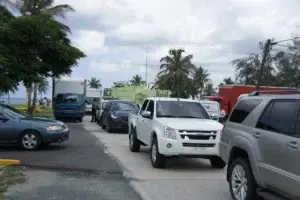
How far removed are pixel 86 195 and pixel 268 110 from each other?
11.1 ft

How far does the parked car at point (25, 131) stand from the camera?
13406 millimetres

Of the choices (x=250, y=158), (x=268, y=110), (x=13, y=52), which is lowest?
(x=250, y=158)

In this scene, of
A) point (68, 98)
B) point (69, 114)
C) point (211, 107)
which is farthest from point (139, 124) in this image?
point (68, 98)

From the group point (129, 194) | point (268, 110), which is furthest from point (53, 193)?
point (268, 110)

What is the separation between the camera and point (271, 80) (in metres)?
49.4

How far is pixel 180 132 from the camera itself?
10617mm

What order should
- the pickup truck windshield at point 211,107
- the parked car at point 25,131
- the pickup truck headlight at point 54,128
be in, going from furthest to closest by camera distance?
the pickup truck windshield at point 211,107
the pickup truck headlight at point 54,128
the parked car at point 25,131

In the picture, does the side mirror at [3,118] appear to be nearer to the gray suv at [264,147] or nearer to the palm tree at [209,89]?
the gray suv at [264,147]

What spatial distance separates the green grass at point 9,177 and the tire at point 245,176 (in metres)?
3.80

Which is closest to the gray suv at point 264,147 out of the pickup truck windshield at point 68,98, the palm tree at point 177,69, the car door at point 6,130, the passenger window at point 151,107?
the passenger window at point 151,107

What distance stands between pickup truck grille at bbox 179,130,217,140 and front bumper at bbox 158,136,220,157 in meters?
0.08

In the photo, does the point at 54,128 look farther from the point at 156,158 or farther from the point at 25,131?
the point at 156,158

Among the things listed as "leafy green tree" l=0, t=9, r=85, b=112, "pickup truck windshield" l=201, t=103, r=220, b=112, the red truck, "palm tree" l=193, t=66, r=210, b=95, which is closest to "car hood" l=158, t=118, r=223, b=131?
"leafy green tree" l=0, t=9, r=85, b=112

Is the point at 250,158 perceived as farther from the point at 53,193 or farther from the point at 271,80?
the point at 271,80
